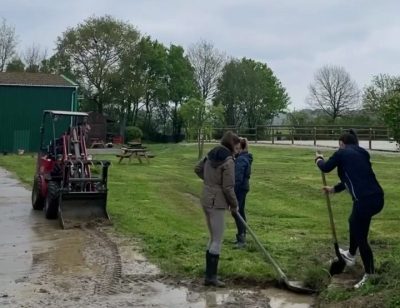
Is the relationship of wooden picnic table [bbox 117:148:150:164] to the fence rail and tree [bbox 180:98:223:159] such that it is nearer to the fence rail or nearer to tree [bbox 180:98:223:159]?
tree [bbox 180:98:223:159]

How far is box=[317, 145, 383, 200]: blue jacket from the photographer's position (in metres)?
6.99

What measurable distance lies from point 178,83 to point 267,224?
51.9 metres

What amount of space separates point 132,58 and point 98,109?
5621 mm

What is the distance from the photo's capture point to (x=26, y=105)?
4416 cm

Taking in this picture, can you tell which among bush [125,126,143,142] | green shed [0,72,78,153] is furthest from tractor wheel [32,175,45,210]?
bush [125,126,143,142]

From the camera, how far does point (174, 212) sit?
1380cm

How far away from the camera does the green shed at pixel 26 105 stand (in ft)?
143

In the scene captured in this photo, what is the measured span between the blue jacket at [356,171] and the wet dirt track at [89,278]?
1282mm

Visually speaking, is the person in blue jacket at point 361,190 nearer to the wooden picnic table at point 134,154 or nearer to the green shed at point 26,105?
the wooden picnic table at point 134,154

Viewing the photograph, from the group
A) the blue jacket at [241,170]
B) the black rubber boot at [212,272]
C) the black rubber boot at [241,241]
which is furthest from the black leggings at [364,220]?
the blue jacket at [241,170]

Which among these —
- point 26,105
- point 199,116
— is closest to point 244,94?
point 26,105

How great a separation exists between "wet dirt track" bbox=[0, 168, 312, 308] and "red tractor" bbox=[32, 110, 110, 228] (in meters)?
0.56

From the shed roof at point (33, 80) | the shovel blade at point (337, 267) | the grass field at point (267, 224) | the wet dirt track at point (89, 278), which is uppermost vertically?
the shed roof at point (33, 80)

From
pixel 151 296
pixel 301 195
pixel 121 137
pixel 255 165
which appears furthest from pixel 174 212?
pixel 121 137
